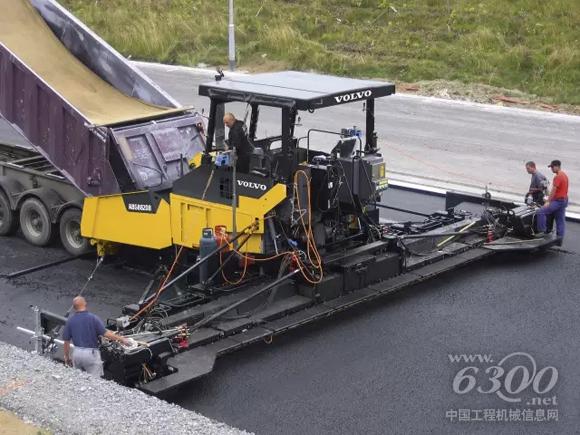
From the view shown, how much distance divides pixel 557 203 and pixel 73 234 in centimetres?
636

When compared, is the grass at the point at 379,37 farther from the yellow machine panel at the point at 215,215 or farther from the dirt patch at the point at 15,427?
the dirt patch at the point at 15,427

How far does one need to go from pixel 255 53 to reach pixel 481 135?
1009cm

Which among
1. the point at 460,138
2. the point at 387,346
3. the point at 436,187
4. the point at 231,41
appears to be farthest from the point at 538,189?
the point at 231,41

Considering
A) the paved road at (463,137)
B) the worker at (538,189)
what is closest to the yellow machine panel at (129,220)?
the worker at (538,189)

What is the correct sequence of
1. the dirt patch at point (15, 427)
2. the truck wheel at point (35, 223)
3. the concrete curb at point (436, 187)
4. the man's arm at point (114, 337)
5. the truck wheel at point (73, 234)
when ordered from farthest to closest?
the concrete curb at point (436, 187) → the truck wheel at point (35, 223) → the truck wheel at point (73, 234) → the man's arm at point (114, 337) → the dirt patch at point (15, 427)

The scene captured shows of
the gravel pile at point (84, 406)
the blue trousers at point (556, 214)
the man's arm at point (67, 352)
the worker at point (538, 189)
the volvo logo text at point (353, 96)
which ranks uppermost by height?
the volvo logo text at point (353, 96)

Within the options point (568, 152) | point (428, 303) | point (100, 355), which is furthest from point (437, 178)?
point (100, 355)

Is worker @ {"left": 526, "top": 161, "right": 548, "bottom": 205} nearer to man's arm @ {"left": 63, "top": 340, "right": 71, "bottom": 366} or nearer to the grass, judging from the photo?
man's arm @ {"left": 63, "top": 340, "right": 71, "bottom": 366}

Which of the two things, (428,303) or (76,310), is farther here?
(428,303)

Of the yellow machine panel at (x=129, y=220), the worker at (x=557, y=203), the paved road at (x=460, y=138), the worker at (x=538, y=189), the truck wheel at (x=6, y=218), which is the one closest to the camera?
the yellow machine panel at (x=129, y=220)

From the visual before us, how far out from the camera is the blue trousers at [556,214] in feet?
44.1

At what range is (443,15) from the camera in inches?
1150

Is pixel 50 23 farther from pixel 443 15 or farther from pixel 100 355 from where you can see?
pixel 443 15

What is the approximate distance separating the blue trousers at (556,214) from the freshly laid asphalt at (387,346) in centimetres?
35
